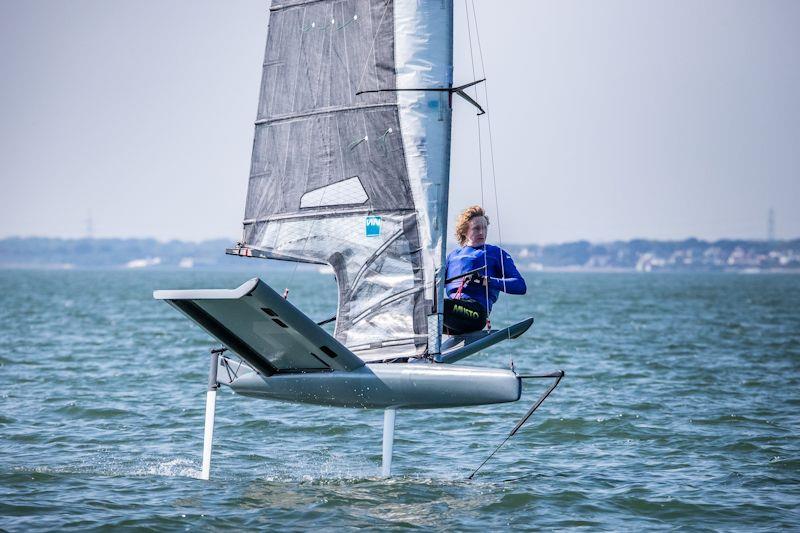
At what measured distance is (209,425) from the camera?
10.4 meters

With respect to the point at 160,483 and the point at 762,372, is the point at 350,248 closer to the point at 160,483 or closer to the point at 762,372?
the point at 160,483

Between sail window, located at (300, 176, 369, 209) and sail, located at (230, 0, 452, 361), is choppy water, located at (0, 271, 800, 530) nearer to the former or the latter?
sail, located at (230, 0, 452, 361)

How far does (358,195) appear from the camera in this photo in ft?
34.6

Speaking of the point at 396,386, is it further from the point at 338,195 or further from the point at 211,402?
the point at 338,195

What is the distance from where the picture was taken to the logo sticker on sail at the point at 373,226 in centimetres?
1043

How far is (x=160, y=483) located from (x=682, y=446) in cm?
646

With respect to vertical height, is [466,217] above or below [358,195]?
below

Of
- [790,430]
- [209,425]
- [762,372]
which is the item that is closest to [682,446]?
[790,430]

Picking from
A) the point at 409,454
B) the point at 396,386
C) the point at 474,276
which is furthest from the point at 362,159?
the point at 409,454

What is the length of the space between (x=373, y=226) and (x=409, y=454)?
347 cm

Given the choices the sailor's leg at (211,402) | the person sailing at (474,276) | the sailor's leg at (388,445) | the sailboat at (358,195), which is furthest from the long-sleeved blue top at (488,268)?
the sailor's leg at (211,402)

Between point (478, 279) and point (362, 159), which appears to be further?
point (478, 279)

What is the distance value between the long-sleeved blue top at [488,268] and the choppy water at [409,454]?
6.59 feet

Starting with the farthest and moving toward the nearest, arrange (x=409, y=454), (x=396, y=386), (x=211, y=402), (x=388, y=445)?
1. (x=409, y=454)
2. (x=388, y=445)
3. (x=211, y=402)
4. (x=396, y=386)
